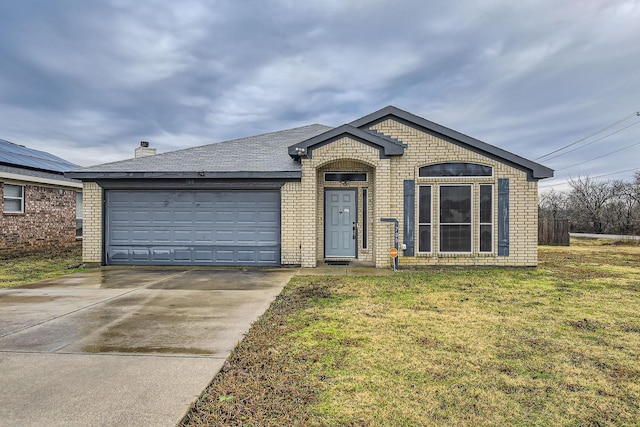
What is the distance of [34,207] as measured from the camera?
47.5 feet

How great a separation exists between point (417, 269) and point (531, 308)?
13.5 feet

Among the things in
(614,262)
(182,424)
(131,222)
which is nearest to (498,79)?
(614,262)

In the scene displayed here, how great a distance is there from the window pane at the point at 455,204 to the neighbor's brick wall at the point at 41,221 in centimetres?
1544

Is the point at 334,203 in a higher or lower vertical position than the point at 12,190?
lower

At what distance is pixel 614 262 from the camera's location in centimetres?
1147

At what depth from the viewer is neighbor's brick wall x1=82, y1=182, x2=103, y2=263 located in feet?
34.3

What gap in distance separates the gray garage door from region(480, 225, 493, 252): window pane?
5709 mm

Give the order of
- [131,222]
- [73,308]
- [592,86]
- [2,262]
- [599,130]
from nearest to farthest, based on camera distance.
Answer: [73,308]
[131,222]
[2,262]
[592,86]
[599,130]

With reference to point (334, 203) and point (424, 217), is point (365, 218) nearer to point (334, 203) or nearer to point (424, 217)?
point (334, 203)

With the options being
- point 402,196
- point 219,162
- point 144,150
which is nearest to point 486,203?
point 402,196

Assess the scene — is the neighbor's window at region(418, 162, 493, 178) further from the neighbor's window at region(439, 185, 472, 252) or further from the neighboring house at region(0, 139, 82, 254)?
the neighboring house at region(0, 139, 82, 254)

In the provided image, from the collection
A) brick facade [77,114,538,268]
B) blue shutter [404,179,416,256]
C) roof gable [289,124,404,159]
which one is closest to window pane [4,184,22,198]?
brick facade [77,114,538,268]

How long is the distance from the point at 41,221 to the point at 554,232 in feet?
78.8

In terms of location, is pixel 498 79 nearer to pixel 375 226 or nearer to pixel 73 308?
pixel 375 226
